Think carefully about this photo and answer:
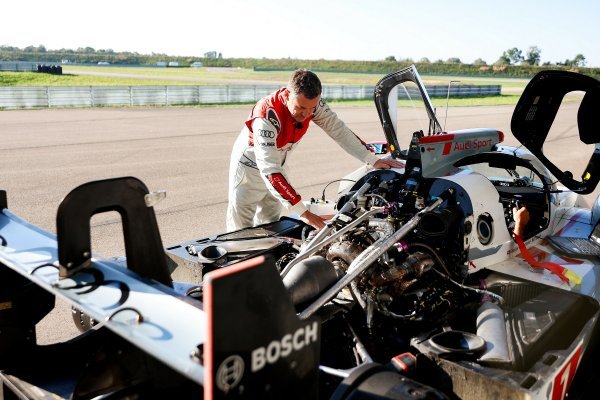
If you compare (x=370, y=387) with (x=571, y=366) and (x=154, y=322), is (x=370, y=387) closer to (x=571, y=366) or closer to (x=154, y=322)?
(x=154, y=322)

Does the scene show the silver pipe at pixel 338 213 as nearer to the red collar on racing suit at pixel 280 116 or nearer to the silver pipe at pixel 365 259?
the silver pipe at pixel 365 259

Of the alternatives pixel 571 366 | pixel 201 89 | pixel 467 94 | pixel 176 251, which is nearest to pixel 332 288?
pixel 571 366

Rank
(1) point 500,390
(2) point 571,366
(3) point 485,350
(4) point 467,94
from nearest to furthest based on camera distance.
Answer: (1) point 500,390, (3) point 485,350, (2) point 571,366, (4) point 467,94

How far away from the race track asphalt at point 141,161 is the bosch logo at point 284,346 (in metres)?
1.04

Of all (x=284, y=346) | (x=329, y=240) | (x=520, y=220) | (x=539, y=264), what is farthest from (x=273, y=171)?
(x=284, y=346)

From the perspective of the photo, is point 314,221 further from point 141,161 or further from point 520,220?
point 141,161

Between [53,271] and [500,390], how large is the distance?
1966 millimetres

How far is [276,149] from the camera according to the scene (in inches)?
182

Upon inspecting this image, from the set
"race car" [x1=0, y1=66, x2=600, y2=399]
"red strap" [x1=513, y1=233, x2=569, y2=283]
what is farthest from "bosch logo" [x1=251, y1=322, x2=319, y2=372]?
"red strap" [x1=513, y1=233, x2=569, y2=283]

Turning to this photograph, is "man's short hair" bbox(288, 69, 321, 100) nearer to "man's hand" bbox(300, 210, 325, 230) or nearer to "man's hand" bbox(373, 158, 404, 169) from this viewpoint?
"man's hand" bbox(373, 158, 404, 169)

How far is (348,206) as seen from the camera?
388cm

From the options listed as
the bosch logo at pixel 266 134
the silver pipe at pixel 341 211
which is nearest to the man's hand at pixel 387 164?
the silver pipe at pixel 341 211

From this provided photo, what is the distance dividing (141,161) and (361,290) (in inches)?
361

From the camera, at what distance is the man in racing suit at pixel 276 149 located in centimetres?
440
